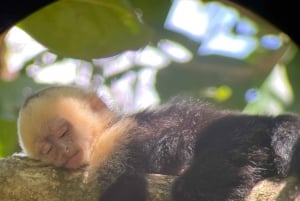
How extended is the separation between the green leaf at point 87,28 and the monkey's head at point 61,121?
8cm

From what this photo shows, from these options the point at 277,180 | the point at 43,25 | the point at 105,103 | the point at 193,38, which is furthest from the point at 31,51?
the point at 277,180

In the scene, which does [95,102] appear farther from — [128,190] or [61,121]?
[128,190]

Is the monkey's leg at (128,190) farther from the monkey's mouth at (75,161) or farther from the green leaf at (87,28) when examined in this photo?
the green leaf at (87,28)

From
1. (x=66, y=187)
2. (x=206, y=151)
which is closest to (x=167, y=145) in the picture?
(x=206, y=151)

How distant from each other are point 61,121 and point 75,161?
0.09 m

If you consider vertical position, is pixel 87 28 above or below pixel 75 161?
above

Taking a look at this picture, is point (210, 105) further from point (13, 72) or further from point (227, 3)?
point (13, 72)

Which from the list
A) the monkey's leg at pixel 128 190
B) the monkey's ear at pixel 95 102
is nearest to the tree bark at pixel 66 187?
the monkey's leg at pixel 128 190

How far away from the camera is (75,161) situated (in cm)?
90

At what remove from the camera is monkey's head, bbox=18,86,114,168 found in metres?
0.93

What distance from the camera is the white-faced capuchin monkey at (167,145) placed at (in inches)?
33.2

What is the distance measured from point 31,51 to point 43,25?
5 centimetres

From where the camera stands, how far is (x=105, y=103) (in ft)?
3.09

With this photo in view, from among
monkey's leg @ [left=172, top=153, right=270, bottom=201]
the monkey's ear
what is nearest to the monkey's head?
the monkey's ear
